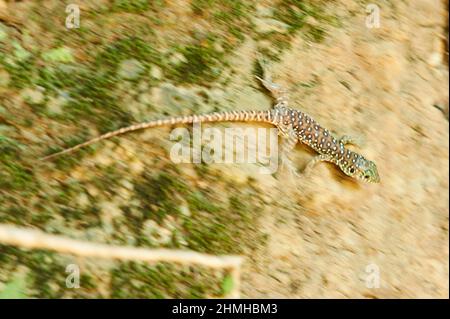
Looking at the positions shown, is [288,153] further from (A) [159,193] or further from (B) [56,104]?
(B) [56,104]

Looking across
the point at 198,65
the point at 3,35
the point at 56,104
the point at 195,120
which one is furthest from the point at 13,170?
the point at 198,65

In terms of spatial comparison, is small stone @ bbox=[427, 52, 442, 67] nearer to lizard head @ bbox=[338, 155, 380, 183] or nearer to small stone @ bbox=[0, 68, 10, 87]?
lizard head @ bbox=[338, 155, 380, 183]

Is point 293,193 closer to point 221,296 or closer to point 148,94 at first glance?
point 221,296

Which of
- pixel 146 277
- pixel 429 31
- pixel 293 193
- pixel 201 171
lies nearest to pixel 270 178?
pixel 293 193

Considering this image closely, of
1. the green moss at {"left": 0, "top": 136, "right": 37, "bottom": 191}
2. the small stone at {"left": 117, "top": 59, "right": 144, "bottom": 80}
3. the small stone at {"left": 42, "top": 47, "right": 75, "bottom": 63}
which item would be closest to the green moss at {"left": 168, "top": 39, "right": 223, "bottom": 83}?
the small stone at {"left": 117, "top": 59, "right": 144, "bottom": 80}

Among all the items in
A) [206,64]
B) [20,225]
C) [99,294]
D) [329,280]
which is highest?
[206,64]
